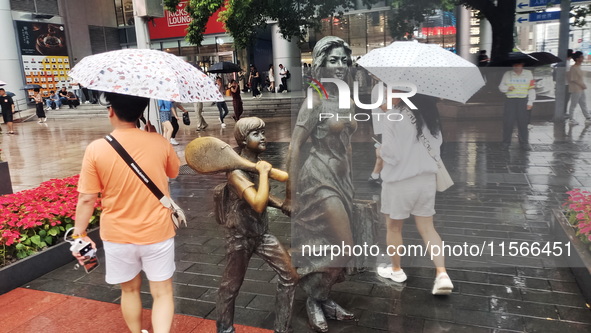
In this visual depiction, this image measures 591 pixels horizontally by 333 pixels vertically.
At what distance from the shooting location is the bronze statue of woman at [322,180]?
3.10 m

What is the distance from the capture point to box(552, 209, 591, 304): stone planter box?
3.50 meters

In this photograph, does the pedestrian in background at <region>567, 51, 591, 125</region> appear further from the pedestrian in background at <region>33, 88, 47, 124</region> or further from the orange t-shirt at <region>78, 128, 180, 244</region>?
the pedestrian in background at <region>33, 88, 47, 124</region>

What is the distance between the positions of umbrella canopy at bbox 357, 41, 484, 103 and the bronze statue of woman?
0.36 meters

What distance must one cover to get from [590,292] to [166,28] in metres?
32.1

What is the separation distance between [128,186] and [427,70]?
7.19 ft

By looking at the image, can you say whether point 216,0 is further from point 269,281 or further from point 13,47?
point 13,47

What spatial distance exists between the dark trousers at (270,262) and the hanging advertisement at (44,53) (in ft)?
94.6

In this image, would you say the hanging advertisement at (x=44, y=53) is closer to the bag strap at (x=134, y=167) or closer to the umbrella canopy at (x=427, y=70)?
the bag strap at (x=134, y=167)

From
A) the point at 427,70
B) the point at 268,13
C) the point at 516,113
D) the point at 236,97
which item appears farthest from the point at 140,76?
the point at 236,97

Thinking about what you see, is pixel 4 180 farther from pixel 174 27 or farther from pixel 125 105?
pixel 174 27

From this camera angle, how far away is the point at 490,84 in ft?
27.6

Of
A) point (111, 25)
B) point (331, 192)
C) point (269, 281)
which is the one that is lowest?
point (269, 281)

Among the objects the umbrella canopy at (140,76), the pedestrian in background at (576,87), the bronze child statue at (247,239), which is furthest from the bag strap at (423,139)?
the pedestrian in background at (576,87)

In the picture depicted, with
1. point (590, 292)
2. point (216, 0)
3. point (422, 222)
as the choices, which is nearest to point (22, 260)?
point (422, 222)
